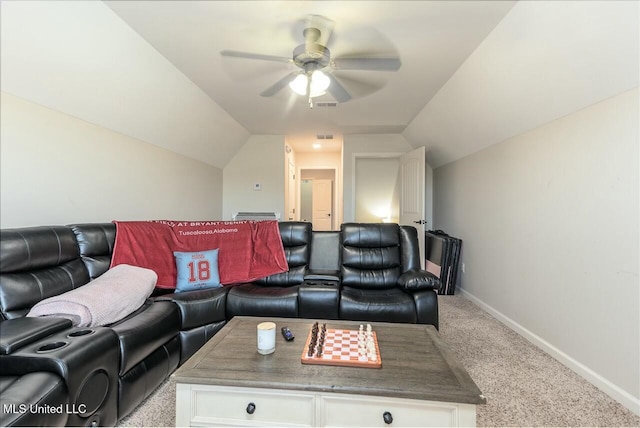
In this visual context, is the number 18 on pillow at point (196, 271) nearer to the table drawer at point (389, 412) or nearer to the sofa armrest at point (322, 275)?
the sofa armrest at point (322, 275)

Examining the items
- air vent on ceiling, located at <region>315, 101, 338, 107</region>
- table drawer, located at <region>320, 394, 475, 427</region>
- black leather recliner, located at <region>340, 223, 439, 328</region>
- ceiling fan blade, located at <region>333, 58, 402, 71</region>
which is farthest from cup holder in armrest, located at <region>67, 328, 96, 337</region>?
air vent on ceiling, located at <region>315, 101, 338, 107</region>

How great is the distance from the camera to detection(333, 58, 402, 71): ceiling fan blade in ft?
6.40

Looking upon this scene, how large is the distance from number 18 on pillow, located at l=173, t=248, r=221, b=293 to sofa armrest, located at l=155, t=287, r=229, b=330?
134mm

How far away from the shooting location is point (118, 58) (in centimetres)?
211

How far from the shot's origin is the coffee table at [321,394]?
109 cm

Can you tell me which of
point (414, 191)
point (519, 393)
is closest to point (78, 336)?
point (519, 393)

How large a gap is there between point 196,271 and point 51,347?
1.27 meters

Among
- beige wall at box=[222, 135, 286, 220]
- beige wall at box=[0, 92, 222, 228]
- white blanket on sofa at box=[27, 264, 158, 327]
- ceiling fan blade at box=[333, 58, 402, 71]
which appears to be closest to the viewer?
white blanket on sofa at box=[27, 264, 158, 327]

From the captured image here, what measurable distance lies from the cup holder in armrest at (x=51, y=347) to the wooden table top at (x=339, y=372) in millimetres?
483

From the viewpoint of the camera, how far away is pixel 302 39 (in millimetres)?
2199

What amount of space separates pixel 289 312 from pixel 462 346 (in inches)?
57.7

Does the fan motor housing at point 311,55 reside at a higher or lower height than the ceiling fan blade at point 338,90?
higher

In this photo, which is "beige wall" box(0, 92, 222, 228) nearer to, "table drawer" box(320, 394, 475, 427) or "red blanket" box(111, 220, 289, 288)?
"red blanket" box(111, 220, 289, 288)

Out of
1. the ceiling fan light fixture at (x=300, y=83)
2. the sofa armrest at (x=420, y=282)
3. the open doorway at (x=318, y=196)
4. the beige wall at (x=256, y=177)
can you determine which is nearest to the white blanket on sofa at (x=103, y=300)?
the ceiling fan light fixture at (x=300, y=83)
